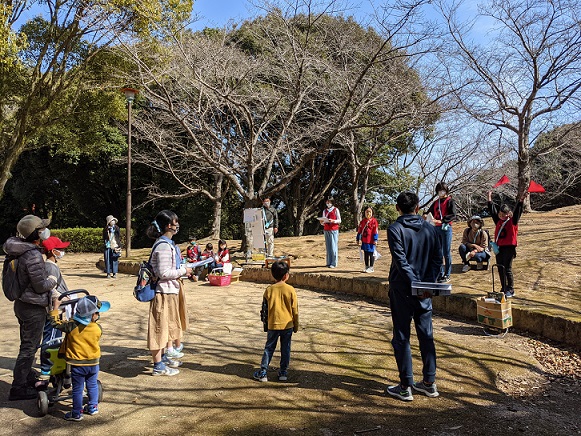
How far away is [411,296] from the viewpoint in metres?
3.85

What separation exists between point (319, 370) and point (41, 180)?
25.2 metres

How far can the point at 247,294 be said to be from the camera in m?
8.96

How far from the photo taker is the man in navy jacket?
3834mm

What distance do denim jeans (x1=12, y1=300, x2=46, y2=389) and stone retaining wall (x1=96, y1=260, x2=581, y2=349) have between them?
17.8 ft

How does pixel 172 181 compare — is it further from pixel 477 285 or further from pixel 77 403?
pixel 77 403

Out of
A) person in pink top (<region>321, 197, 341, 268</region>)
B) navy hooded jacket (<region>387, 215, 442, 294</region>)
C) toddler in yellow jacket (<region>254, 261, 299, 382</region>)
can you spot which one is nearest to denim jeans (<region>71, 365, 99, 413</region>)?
toddler in yellow jacket (<region>254, 261, 299, 382</region>)

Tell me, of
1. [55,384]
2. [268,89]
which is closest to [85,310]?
[55,384]

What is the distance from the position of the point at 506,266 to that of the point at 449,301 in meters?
0.97

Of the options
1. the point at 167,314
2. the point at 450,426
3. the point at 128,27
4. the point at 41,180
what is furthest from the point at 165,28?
the point at 41,180

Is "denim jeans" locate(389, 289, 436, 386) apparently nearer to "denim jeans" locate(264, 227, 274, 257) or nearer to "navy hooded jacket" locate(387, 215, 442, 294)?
"navy hooded jacket" locate(387, 215, 442, 294)

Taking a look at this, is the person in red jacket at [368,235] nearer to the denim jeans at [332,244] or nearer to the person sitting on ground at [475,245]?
the denim jeans at [332,244]

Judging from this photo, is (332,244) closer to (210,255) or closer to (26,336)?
(210,255)

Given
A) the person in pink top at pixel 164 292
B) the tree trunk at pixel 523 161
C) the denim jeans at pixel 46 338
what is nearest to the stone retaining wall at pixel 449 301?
the person in pink top at pixel 164 292

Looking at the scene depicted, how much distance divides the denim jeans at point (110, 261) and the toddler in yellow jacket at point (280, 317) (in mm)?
8816
